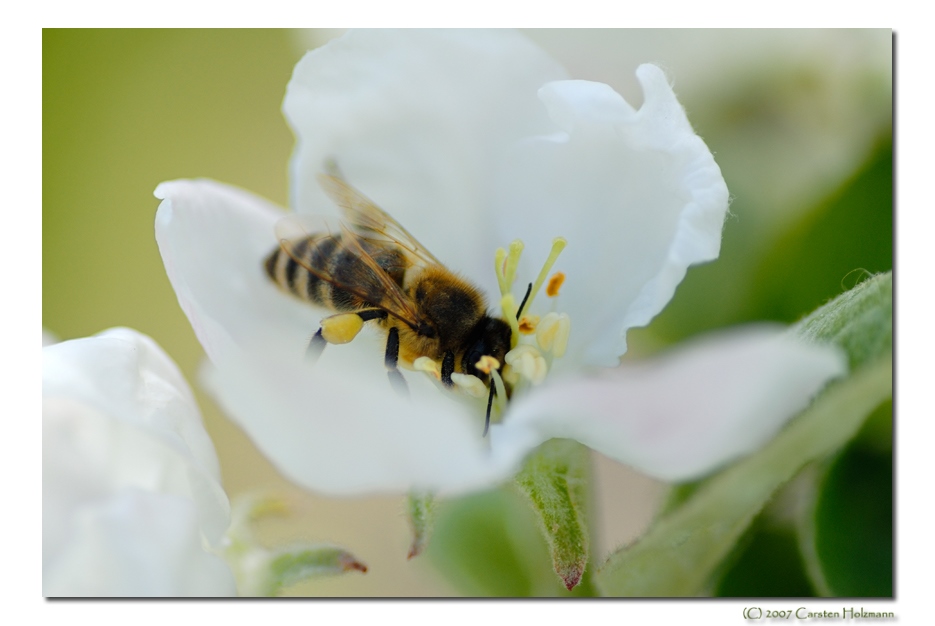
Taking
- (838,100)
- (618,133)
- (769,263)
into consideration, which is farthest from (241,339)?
(838,100)

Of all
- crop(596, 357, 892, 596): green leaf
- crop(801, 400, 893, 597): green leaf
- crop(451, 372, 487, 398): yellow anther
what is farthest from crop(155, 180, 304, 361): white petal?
crop(801, 400, 893, 597): green leaf

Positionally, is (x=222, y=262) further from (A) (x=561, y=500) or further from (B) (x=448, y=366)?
(A) (x=561, y=500)

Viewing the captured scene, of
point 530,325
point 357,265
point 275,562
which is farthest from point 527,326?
point 275,562

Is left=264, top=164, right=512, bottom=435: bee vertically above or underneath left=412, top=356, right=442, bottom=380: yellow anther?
above

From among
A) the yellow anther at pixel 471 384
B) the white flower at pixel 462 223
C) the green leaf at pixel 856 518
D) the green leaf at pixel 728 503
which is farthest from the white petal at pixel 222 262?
the green leaf at pixel 856 518

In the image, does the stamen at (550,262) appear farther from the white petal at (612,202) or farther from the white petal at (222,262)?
the white petal at (222,262)

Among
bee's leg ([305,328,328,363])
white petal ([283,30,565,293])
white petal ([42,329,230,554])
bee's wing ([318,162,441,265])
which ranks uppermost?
white petal ([283,30,565,293])

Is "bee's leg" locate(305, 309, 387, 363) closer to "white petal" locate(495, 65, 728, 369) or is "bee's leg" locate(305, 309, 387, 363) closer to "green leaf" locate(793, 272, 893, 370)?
"white petal" locate(495, 65, 728, 369)
